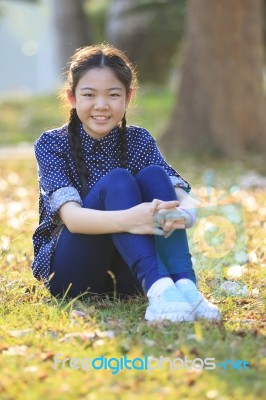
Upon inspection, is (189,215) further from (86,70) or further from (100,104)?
(86,70)

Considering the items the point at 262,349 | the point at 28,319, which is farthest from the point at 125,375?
the point at 28,319

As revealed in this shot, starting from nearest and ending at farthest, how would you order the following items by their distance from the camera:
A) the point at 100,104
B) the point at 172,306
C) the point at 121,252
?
the point at 172,306 → the point at 121,252 → the point at 100,104

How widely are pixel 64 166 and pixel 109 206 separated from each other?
1.25 ft

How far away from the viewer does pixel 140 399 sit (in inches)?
99.0

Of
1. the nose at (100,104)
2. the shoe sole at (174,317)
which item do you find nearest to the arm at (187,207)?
the shoe sole at (174,317)

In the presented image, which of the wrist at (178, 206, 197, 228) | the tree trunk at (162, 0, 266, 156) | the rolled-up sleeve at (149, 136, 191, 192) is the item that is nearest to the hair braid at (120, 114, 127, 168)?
the rolled-up sleeve at (149, 136, 191, 192)

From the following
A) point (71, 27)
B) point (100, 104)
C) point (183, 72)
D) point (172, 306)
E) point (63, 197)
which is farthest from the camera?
point (71, 27)

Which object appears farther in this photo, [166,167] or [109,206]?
[166,167]

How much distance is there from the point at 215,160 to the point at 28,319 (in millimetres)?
6484

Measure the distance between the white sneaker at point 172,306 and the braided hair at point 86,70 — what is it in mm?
665

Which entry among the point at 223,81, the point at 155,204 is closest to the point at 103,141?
the point at 155,204

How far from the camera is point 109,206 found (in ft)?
11.2

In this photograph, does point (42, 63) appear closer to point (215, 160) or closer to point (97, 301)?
point (215, 160)

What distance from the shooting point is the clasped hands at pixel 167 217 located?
3.30m
